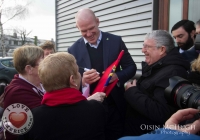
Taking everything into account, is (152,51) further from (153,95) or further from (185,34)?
(185,34)

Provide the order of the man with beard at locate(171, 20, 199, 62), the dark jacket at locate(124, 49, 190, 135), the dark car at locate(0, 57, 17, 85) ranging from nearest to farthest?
the dark jacket at locate(124, 49, 190, 135) < the man with beard at locate(171, 20, 199, 62) < the dark car at locate(0, 57, 17, 85)

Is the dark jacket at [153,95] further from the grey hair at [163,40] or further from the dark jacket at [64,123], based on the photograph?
the dark jacket at [64,123]

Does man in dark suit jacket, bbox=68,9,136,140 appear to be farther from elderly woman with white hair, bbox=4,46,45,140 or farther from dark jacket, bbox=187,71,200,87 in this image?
dark jacket, bbox=187,71,200,87

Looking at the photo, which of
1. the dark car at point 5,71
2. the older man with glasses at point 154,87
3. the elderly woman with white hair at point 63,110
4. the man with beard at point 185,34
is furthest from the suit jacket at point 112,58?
the dark car at point 5,71

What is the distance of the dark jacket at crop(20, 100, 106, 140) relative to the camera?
136cm

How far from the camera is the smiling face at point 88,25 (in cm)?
236

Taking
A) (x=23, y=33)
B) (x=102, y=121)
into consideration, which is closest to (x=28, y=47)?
(x=102, y=121)

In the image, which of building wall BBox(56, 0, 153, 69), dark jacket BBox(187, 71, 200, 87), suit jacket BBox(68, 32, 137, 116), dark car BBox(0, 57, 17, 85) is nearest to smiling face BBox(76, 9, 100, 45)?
suit jacket BBox(68, 32, 137, 116)

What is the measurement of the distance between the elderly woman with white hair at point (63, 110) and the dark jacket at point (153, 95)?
539 mm

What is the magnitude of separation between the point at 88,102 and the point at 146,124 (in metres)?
0.77

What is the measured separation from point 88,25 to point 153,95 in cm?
106

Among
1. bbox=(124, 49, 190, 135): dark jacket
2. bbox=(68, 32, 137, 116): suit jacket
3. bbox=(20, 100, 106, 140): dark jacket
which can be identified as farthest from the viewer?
bbox=(68, 32, 137, 116): suit jacket

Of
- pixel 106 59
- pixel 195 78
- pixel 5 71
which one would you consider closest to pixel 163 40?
pixel 106 59

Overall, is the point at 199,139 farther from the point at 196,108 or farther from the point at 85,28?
the point at 85,28
